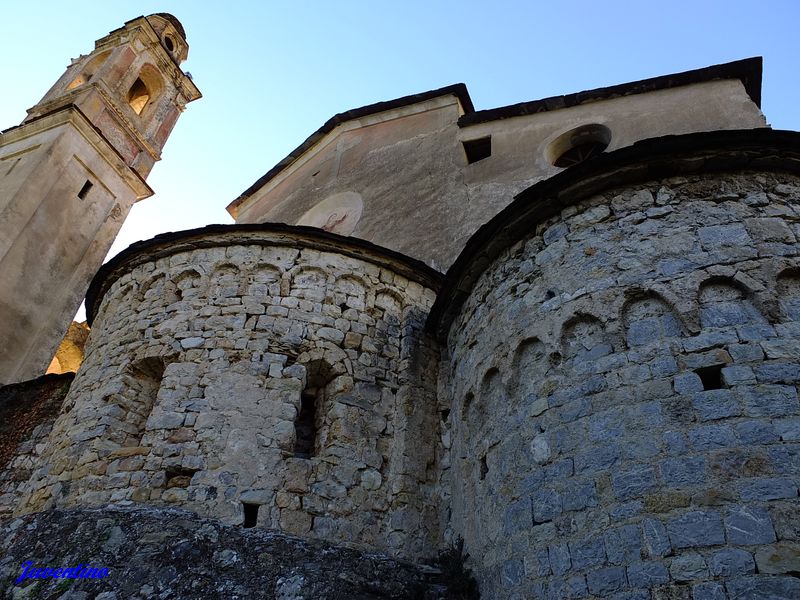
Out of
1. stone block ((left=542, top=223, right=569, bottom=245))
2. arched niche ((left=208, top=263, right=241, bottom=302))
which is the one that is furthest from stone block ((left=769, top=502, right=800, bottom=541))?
arched niche ((left=208, top=263, right=241, bottom=302))

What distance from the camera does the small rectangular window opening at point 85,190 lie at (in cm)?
1223

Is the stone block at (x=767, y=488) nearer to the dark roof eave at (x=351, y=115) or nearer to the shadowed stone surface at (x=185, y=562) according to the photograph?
the shadowed stone surface at (x=185, y=562)

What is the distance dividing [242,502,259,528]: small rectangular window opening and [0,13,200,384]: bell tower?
7.10m

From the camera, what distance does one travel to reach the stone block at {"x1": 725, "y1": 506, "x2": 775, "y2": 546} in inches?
120

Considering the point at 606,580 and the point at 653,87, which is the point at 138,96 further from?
the point at 606,580

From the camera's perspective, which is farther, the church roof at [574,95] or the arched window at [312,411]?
the church roof at [574,95]

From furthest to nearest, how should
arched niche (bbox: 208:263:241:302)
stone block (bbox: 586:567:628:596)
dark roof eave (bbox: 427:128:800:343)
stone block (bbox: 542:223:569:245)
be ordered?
1. arched niche (bbox: 208:263:241:302)
2. stone block (bbox: 542:223:569:245)
3. dark roof eave (bbox: 427:128:800:343)
4. stone block (bbox: 586:567:628:596)

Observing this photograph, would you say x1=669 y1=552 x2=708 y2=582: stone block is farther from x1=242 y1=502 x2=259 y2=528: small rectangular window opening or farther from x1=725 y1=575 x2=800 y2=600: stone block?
x1=242 y1=502 x2=259 y2=528: small rectangular window opening

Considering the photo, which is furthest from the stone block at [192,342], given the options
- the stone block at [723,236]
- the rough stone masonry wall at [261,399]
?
the stone block at [723,236]

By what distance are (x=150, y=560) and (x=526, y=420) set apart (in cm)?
279

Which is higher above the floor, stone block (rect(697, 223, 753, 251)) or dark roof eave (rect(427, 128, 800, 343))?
dark roof eave (rect(427, 128, 800, 343))

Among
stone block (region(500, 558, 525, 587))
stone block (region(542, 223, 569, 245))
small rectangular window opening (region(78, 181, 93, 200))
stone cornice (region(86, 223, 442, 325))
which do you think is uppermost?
small rectangular window opening (region(78, 181, 93, 200))

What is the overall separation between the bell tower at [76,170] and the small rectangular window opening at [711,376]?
33.5 feet

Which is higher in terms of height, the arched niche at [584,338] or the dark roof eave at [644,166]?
the dark roof eave at [644,166]
